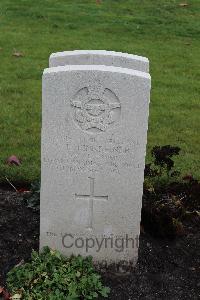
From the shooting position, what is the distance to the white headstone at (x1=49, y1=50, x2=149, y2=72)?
3945 mm

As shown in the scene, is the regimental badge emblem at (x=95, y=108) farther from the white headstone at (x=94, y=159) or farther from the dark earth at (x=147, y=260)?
the dark earth at (x=147, y=260)

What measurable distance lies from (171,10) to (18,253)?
8.13 m

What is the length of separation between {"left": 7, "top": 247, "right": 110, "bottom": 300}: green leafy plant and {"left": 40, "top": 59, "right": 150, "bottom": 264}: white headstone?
13 cm

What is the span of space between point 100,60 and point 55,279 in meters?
1.46

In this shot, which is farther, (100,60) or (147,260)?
(147,260)

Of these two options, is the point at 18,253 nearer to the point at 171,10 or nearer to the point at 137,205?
the point at 137,205

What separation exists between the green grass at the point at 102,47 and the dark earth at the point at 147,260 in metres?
0.84

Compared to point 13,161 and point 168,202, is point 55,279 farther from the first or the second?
point 13,161

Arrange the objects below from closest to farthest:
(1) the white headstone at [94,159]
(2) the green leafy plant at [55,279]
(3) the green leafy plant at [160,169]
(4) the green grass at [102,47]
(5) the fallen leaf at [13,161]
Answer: (1) the white headstone at [94,159], (2) the green leafy plant at [55,279], (3) the green leafy plant at [160,169], (5) the fallen leaf at [13,161], (4) the green grass at [102,47]

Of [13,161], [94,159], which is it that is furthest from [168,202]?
[13,161]

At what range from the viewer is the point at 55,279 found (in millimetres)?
3842

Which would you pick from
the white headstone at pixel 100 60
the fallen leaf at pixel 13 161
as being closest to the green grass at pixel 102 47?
the fallen leaf at pixel 13 161

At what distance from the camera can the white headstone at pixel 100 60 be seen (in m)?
3.95

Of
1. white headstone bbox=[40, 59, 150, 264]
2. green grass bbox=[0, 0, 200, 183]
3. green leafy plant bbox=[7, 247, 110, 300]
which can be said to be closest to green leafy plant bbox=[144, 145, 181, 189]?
green grass bbox=[0, 0, 200, 183]
